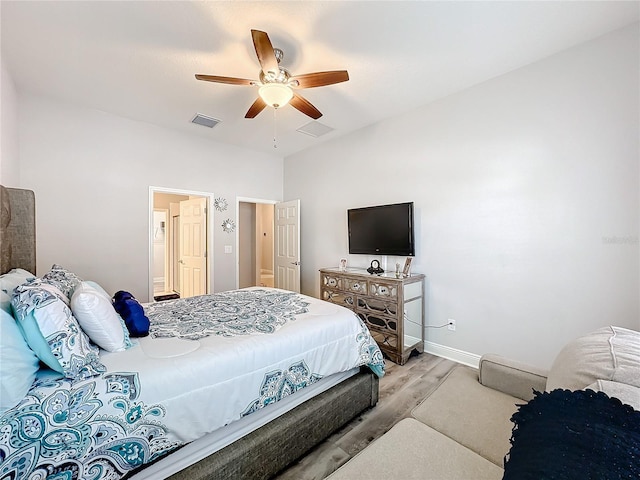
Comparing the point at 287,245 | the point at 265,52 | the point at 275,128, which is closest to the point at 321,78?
the point at 265,52

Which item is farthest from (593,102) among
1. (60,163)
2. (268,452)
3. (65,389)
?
(60,163)

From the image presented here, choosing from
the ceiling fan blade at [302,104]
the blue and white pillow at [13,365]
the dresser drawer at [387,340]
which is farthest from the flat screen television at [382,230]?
the blue and white pillow at [13,365]

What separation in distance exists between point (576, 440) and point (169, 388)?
1425mm

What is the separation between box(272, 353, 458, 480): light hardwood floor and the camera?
1.62m

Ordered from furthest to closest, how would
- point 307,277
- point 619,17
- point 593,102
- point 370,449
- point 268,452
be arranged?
point 307,277
point 593,102
point 619,17
point 268,452
point 370,449

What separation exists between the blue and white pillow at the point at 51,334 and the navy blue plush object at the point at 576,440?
1.53 meters

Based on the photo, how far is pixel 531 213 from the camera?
2541mm

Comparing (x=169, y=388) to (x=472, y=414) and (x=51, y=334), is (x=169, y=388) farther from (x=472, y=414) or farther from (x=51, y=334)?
(x=472, y=414)

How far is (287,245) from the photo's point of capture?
198 inches

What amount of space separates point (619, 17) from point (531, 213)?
59.6 inches

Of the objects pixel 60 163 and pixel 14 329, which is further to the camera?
pixel 60 163

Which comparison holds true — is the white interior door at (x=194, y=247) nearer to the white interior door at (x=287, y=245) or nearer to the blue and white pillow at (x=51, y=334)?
the white interior door at (x=287, y=245)

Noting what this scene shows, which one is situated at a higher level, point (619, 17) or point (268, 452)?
point (619, 17)

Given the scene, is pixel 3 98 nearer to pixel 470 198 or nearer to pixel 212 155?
pixel 212 155
